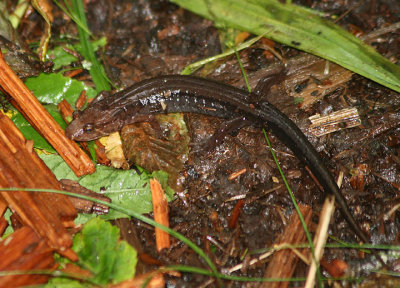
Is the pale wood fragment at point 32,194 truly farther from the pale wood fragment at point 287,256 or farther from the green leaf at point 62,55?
Result: the pale wood fragment at point 287,256

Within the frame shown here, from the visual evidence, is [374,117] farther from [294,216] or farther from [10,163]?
[10,163]

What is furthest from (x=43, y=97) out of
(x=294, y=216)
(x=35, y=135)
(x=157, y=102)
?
(x=294, y=216)

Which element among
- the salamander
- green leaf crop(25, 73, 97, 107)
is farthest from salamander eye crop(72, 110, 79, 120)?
green leaf crop(25, 73, 97, 107)

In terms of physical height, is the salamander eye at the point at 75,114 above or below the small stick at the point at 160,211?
above

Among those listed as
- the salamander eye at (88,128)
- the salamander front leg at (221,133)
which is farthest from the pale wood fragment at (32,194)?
the salamander front leg at (221,133)

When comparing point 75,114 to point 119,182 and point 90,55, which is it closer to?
point 90,55

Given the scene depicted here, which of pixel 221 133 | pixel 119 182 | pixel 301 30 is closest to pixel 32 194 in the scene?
pixel 119 182
